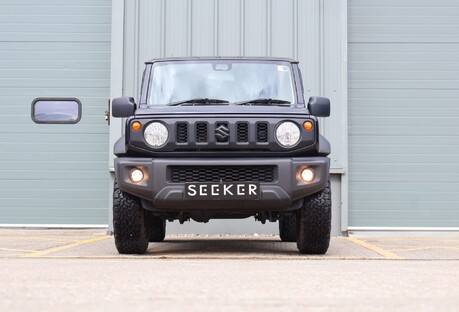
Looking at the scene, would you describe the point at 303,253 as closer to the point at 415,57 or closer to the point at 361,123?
the point at 361,123

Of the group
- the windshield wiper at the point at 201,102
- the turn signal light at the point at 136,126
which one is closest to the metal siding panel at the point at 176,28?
the windshield wiper at the point at 201,102

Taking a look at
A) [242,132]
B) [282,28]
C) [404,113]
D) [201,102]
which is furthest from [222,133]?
[404,113]

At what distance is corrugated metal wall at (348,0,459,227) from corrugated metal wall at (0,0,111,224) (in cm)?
345

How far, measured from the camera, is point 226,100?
6879 millimetres

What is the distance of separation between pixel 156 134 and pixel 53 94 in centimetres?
547

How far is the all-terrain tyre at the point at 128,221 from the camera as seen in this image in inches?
252

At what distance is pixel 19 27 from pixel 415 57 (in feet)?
18.0

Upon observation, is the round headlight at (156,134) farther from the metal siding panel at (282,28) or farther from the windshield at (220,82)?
the metal siding panel at (282,28)

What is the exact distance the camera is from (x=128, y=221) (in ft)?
21.0

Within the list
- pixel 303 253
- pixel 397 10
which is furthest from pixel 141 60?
pixel 303 253

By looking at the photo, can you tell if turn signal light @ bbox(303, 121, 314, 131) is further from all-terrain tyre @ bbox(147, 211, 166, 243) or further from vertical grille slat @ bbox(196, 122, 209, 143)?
all-terrain tyre @ bbox(147, 211, 166, 243)

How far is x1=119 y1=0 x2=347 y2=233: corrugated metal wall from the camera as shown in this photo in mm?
10664
